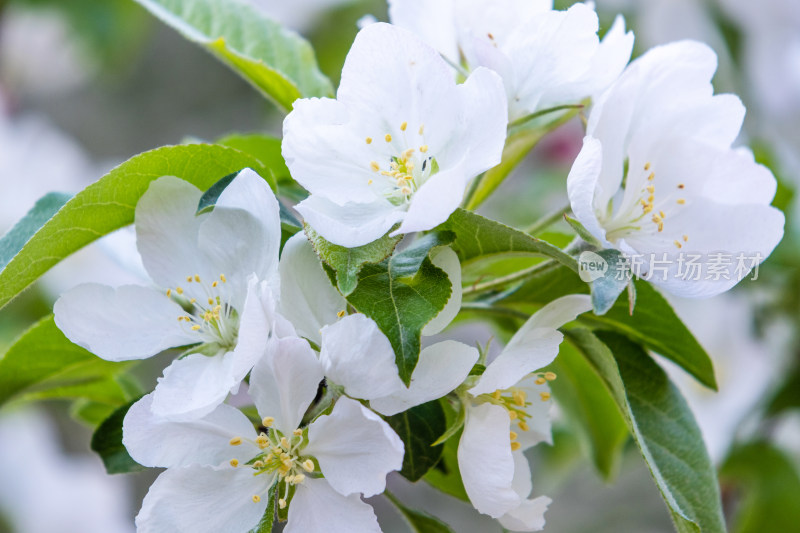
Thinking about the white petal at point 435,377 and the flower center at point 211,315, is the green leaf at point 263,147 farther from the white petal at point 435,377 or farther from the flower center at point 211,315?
the white petal at point 435,377

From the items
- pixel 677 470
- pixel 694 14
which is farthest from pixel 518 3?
pixel 694 14

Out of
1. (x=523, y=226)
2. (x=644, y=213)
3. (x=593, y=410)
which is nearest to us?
(x=644, y=213)

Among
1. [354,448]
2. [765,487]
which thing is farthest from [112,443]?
[765,487]

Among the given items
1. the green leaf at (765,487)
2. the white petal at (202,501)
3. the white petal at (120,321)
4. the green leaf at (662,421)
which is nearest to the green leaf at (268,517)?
the white petal at (202,501)

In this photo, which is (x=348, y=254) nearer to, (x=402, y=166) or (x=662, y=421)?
(x=402, y=166)

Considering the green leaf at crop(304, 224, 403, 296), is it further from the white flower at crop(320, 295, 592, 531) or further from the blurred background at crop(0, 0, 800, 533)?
the blurred background at crop(0, 0, 800, 533)

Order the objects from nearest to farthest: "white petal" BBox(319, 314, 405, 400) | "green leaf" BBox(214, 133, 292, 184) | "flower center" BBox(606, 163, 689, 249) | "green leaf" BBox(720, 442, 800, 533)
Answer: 1. "white petal" BBox(319, 314, 405, 400)
2. "flower center" BBox(606, 163, 689, 249)
3. "green leaf" BBox(214, 133, 292, 184)
4. "green leaf" BBox(720, 442, 800, 533)

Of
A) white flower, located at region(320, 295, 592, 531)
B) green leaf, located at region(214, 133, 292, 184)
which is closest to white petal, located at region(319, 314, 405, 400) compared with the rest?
white flower, located at region(320, 295, 592, 531)
